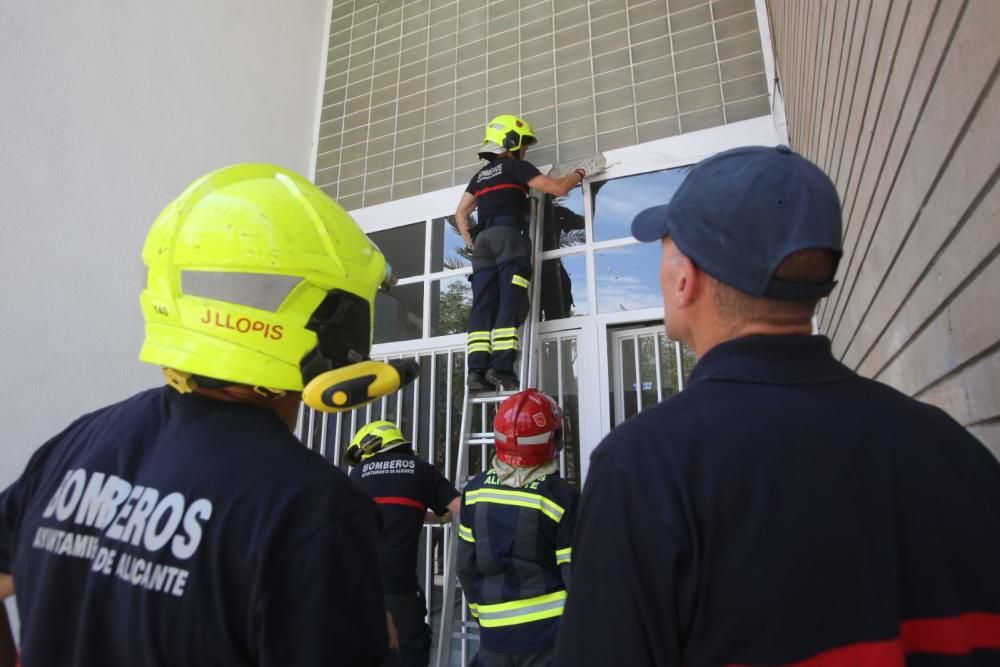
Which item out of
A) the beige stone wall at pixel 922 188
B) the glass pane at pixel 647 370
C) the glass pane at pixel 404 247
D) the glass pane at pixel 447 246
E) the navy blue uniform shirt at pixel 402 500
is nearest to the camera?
the beige stone wall at pixel 922 188

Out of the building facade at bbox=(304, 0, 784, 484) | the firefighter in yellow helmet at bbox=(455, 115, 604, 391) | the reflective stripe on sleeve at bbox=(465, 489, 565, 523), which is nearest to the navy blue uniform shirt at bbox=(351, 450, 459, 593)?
the reflective stripe on sleeve at bbox=(465, 489, 565, 523)

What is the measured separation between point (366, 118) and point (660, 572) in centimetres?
593

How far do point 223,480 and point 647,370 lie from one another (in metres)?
3.65

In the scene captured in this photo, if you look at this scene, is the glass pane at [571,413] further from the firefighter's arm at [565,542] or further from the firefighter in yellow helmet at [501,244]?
the firefighter's arm at [565,542]

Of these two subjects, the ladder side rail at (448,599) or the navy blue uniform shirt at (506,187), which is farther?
the navy blue uniform shirt at (506,187)

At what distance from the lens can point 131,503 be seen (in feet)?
3.10

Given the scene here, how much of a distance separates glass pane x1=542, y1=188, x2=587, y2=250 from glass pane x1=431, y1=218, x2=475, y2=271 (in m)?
0.71

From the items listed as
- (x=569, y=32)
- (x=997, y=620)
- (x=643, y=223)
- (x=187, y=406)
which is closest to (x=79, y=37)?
(x=569, y=32)

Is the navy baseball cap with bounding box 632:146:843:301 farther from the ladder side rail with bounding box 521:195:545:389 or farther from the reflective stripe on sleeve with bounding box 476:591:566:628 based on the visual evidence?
the ladder side rail with bounding box 521:195:545:389

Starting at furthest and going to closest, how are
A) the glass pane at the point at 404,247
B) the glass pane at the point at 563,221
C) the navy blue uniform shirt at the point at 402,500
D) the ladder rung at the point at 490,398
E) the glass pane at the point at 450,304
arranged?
1. the glass pane at the point at 404,247
2. the glass pane at the point at 450,304
3. the glass pane at the point at 563,221
4. the ladder rung at the point at 490,398
5. the navy blue uniform shirt at the point at 402,500

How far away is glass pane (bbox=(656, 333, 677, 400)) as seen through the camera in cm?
412

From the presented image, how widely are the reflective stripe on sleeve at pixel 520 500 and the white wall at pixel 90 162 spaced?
288cm

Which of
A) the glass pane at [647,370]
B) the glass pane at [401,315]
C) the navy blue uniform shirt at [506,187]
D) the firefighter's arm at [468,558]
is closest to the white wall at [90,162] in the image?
the glass pane at [401,315]

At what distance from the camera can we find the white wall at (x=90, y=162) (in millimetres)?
3830
